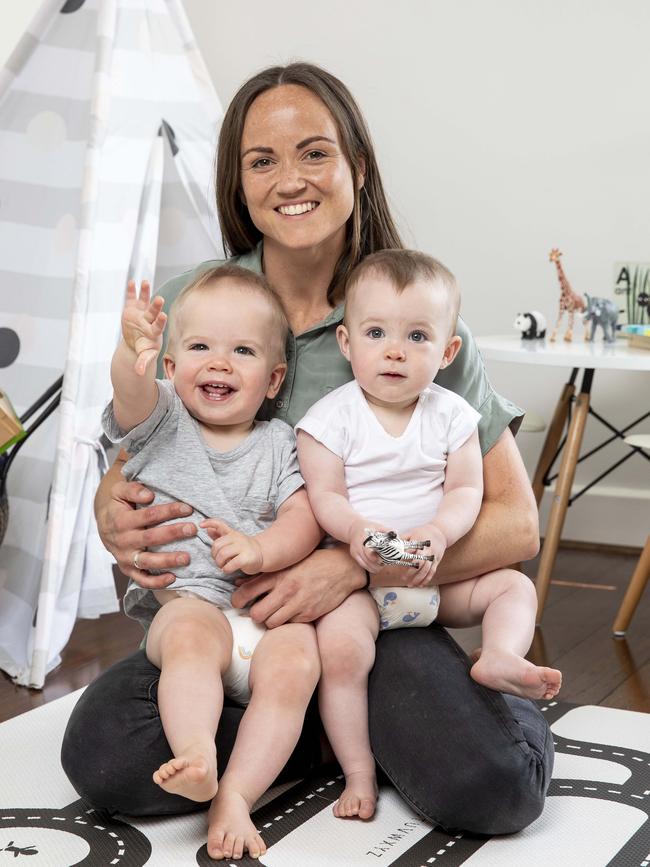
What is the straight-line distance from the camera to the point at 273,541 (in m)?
1.55

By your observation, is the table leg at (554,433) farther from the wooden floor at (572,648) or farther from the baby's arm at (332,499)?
the baby's arm at (332,499)

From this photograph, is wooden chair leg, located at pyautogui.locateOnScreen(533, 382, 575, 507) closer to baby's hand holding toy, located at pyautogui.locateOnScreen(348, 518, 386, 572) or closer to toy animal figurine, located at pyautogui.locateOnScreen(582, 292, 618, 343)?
toy animal figurine, located at pyautogui.locateOnScreen(582, 292, 618, 343)

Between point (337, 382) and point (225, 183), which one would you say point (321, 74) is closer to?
point (225, 183)

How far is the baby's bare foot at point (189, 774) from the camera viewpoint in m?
1.33

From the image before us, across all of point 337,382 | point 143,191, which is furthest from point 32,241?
point 337,382

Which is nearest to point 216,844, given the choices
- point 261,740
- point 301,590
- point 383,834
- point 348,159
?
point 261,740

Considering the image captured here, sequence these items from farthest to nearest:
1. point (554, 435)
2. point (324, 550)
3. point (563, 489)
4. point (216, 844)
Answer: point (554, 435) < point (563, 489) < point (324, 550) < point (216, 844)

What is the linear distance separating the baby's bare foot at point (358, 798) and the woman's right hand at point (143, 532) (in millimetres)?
378

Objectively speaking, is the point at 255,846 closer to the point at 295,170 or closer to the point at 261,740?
the point at 261,740

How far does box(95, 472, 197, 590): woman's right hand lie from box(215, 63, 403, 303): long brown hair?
→ 454 millimetres

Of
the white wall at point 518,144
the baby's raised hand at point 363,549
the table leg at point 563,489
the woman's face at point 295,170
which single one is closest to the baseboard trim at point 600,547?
the white wall at point 518,144

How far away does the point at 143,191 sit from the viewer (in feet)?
9.11

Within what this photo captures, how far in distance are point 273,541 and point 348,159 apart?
0.63 meters

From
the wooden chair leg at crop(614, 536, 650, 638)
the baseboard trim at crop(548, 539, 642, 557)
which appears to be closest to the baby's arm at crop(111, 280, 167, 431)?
the wooden chair leg at crop(614, 536, 650, 638)
